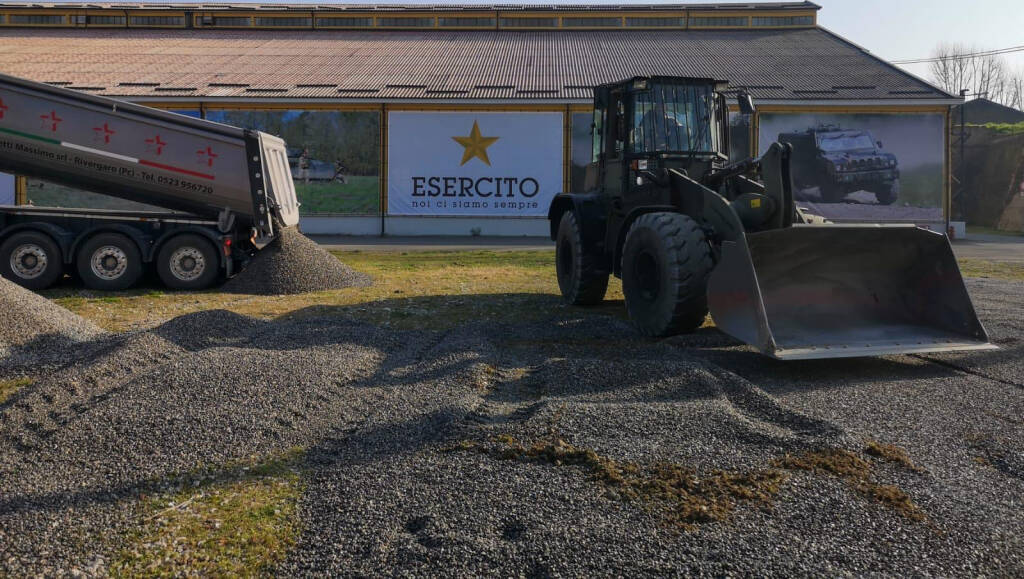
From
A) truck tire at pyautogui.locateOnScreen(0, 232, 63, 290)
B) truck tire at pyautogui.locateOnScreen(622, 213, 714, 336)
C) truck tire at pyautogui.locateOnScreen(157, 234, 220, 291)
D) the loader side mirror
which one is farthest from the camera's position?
truck tire at pyautogui.locateOnScreen(157, 234, 220, 291)

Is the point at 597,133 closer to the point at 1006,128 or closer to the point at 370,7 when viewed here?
the point at 370,7

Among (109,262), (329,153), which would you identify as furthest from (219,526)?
(329,153)

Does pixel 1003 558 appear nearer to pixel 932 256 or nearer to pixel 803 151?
pixel 932 256

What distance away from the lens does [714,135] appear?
29.5 feet

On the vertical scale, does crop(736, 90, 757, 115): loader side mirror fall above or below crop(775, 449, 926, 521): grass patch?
above

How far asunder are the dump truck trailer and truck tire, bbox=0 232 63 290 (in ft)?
0.05

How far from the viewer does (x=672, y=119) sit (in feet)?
29.2

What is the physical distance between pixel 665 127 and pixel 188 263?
7789 millimetres

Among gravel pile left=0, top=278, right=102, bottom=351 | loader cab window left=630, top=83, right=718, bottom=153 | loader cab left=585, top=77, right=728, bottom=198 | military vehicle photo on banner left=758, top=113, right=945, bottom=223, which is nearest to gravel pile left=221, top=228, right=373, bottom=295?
gravel pile left=0, top=278, right=102, bottom=351

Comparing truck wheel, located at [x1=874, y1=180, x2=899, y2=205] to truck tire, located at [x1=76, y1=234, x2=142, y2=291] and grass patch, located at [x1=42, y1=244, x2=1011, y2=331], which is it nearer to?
grass patch, located at [x1=42, y1=244, x2=1011, y2=331]

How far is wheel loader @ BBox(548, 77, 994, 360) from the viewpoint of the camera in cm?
669

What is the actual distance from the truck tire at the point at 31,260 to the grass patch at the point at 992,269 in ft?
51.3

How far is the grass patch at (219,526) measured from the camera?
319 centimetres

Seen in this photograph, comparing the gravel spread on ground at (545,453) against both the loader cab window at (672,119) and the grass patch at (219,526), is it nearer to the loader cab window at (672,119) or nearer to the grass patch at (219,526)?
the grass patch at (219,526)
